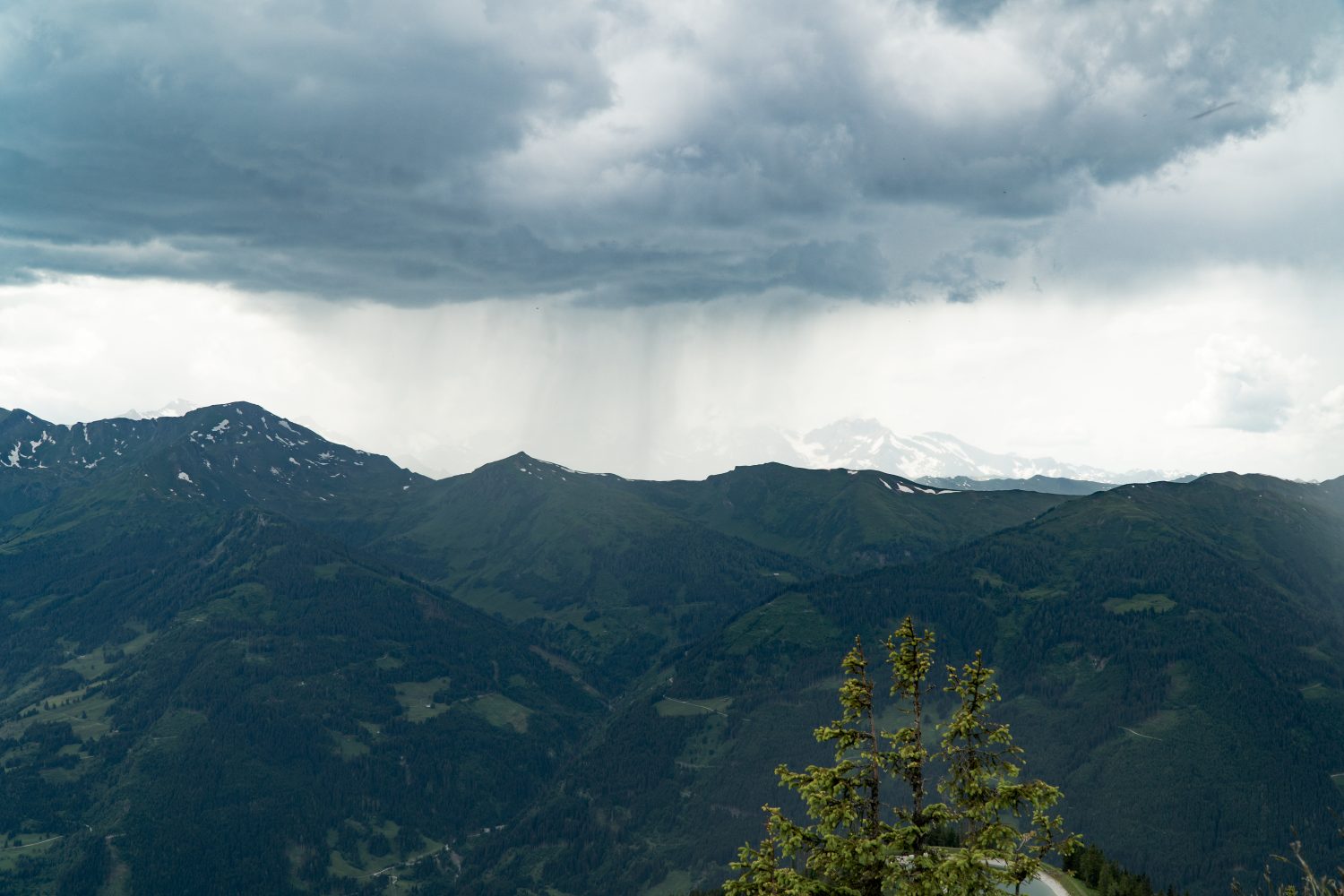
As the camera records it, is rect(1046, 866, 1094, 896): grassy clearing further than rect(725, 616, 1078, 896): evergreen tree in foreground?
Yes

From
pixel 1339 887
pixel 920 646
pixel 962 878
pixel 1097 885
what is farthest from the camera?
pixel 1097 885

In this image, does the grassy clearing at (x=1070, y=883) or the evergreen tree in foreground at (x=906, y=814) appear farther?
the grassy clearing at (x=1070, y=883)

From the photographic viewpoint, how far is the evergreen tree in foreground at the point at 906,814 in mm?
51781

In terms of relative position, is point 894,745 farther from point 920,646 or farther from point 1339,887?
point 1339,887

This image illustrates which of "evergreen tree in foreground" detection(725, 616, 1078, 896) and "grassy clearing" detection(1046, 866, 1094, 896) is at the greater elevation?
"evergreen tree in foreground" detection(725, 616, 1078, 896)

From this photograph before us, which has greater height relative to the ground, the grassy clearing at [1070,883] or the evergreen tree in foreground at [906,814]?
the evergreen tree in foreground at [906,814]

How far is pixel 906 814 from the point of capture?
183 ft

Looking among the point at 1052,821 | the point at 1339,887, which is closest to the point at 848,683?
the point at 1052,821

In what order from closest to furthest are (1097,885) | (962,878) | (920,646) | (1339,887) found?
(962,878) < (1339,887) < (920,646) < (1097,885)

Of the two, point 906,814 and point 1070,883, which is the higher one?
point 906,814

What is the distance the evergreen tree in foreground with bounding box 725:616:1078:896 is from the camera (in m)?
51.8

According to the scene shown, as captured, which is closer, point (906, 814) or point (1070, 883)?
point (906, 814)

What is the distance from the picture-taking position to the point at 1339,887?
5488 cm

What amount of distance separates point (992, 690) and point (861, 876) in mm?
11910
